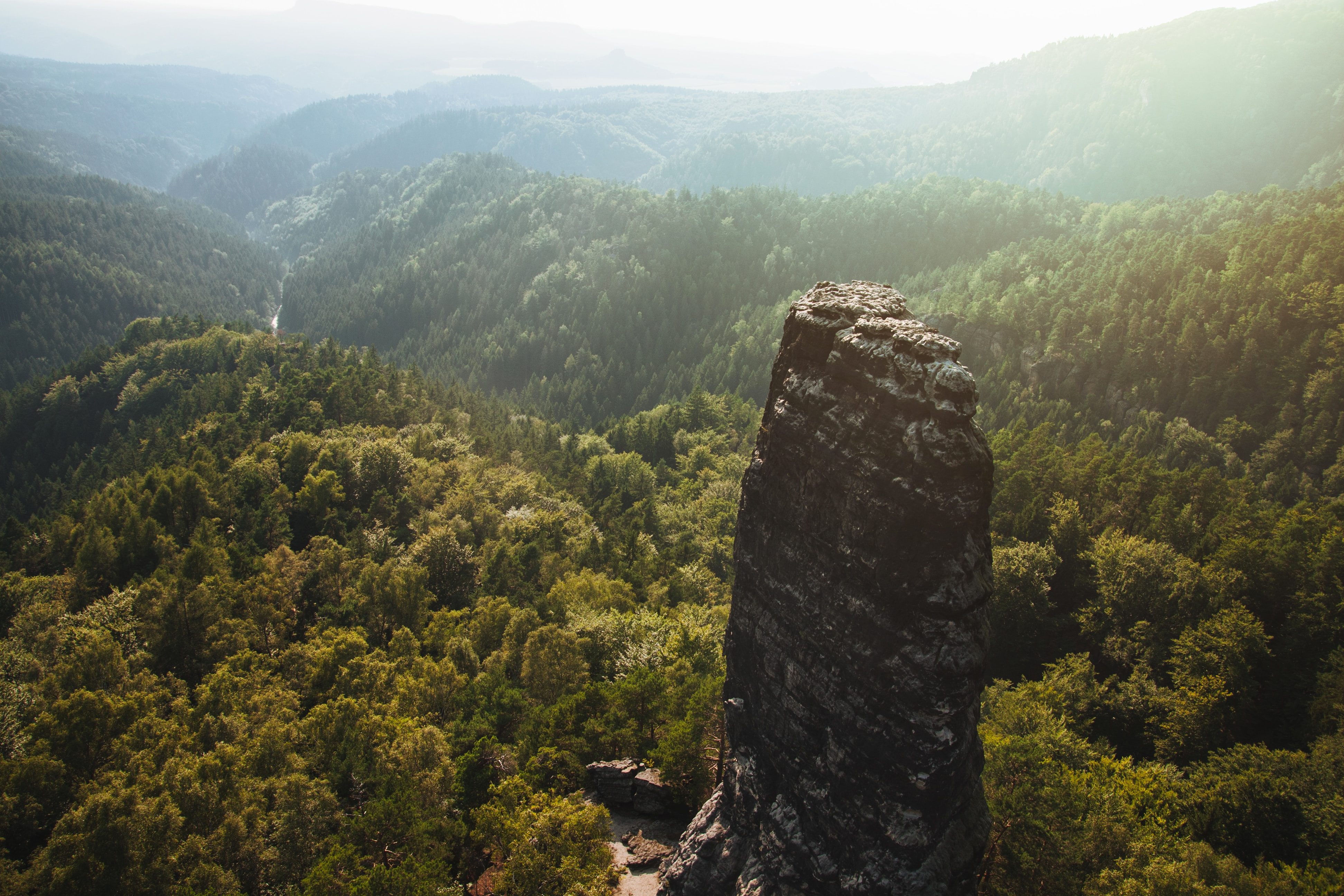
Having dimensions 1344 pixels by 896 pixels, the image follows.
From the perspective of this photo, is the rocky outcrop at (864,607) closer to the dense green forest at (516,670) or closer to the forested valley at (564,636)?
the forested valley at (564,636)

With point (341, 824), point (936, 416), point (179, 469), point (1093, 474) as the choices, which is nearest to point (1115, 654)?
point (1093, 474)

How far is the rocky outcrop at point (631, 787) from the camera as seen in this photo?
130ft

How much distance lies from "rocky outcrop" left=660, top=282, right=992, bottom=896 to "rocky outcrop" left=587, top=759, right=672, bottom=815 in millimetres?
14650

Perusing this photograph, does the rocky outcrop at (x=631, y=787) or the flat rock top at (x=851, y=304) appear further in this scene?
the rocky outcrop at (x=631, y=787)

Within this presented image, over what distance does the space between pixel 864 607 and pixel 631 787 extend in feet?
85.6

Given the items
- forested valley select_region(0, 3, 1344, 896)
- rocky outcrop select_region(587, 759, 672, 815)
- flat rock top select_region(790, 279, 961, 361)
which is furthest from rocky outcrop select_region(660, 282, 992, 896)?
rocky outcrop select_region(587, 759, 672, 815)

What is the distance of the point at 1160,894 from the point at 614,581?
4814cm

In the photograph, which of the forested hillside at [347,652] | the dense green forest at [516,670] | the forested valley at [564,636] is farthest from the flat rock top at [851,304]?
the forested hillside at [347,652]

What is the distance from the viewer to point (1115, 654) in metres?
54.3

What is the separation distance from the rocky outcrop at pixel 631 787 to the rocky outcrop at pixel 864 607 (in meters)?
14.6

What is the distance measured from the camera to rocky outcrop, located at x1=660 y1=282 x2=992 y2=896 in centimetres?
1931

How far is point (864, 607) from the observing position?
20.8m

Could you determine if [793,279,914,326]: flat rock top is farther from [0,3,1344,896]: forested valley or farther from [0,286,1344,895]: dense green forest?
[0,286,1344,895]: dense green forest

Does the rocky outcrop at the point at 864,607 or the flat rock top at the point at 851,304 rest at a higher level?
the flat rock top at the point at 851,304
